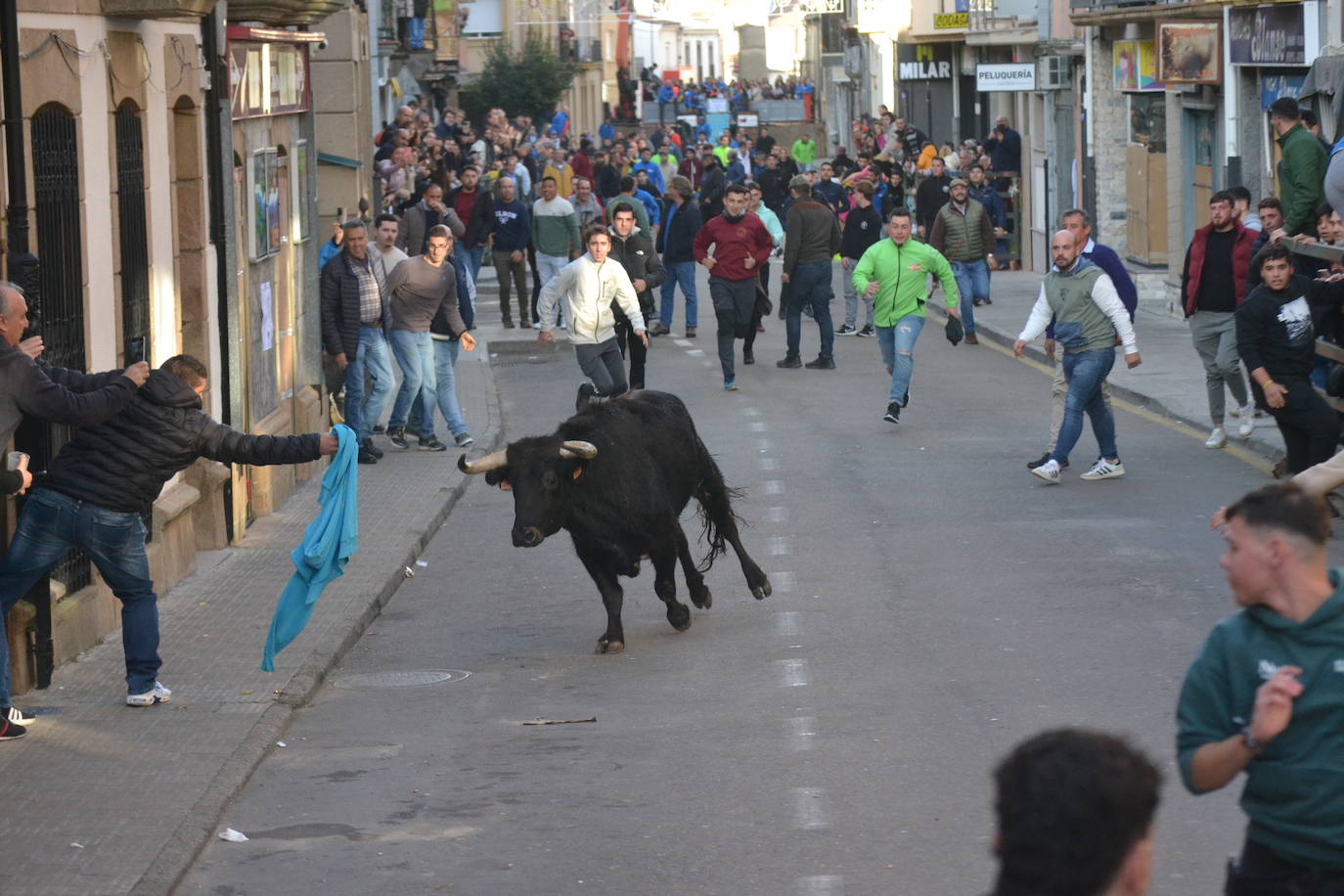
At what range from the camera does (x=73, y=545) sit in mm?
9117

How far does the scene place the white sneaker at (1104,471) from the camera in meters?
14.9

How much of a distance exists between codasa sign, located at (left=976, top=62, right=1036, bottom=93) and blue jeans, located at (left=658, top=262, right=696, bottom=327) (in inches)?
433

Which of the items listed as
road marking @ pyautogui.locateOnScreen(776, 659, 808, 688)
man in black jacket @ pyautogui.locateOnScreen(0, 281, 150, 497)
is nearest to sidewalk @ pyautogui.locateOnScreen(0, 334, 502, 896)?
man in black jacket @ pyautogui.locateOnScreen(0, 281, 150, 497)

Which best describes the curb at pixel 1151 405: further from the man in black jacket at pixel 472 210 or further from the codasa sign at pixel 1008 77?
the codasa sign at pixel 1008 77

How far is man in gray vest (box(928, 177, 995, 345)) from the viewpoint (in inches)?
1003

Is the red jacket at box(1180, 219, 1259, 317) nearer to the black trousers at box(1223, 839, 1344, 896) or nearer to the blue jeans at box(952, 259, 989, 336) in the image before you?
the blue jeans at box(952, 259, 989, 336)

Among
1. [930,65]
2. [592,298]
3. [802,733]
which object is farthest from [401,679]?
[930,65]

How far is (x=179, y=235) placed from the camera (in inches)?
525

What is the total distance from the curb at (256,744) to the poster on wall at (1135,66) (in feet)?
61.5

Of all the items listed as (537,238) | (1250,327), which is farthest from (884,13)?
(1250,327)

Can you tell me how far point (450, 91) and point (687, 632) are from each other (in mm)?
52140

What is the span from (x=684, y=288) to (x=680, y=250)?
0.68 metres

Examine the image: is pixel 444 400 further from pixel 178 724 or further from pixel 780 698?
pixel 780 698

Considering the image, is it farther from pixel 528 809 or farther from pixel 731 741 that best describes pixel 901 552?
pixel 528 809
